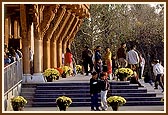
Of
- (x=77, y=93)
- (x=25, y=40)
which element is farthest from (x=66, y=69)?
(x=77, y=93)

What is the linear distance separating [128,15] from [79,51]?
7204mm

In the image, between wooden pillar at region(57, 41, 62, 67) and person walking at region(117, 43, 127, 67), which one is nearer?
person walking at region(117, 43, 127, 67)

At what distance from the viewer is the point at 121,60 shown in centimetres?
2705

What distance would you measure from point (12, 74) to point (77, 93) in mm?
2573

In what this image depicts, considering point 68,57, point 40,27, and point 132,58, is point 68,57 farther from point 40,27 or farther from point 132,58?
point 40,27

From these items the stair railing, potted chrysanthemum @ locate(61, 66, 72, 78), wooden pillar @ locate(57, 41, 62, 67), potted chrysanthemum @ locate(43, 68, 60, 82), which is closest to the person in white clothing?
potted chrysanthemum @ locate(43, 68, 60, 82)

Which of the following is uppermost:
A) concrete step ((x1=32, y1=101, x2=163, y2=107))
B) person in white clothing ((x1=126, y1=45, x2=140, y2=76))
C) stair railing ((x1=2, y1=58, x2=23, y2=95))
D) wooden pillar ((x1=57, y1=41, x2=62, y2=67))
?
wooden pillar ((x1=57, y1=41, x2=62, y2=67))

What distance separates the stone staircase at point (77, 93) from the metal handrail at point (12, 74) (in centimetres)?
65

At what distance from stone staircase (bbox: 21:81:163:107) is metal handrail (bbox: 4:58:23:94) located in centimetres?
65

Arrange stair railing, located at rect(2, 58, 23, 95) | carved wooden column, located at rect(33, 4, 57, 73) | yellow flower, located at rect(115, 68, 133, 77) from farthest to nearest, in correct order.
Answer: carved wooden column, located at rect(33, 4, 57, 73)
yellow flower, located at rect(115, 68, 133, 77)
stair railing, located at rect(2, 58, 23, 95)

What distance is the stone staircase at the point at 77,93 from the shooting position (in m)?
23.3

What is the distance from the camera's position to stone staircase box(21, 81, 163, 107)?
23266mm

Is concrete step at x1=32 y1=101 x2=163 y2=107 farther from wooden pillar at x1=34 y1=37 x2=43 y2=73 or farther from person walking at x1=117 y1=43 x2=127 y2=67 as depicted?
person walking at x1=117 y1=43 x2=127 y2=67

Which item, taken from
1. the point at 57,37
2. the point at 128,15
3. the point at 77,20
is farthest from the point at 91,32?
the point at 57,37
